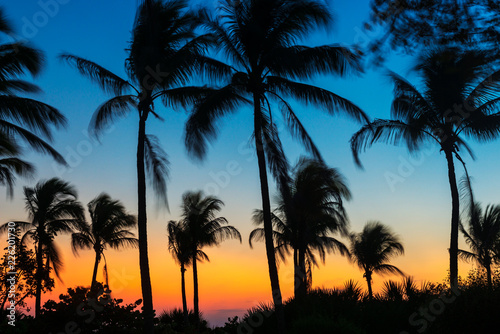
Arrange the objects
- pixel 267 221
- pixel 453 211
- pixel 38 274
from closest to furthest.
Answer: pixel 267 221, pixel 453 211, pixel 38 274

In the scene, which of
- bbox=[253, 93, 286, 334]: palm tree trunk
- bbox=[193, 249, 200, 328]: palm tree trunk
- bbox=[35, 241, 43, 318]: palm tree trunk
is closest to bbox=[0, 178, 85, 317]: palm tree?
bbox=[35, 241, 43, 318]: palm tree trunk

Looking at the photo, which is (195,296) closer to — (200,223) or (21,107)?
(200,223)

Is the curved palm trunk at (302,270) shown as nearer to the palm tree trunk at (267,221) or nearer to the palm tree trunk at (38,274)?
the palm tree trunk at (267,221)

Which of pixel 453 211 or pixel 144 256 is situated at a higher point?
pixel 453 211

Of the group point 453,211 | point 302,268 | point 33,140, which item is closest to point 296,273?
point 302,268

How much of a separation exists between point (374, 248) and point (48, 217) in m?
25.6

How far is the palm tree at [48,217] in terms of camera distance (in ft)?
100

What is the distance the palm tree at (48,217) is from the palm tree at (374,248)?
75.3 feet

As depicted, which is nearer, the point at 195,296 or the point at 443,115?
the point at 443,115

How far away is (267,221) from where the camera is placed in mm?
16156

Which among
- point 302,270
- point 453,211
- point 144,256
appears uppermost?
point 453,211

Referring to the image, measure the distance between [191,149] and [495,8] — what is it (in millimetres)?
10351

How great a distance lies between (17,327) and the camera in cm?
1664

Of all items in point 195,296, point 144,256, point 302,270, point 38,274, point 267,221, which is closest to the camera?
point 267,221
